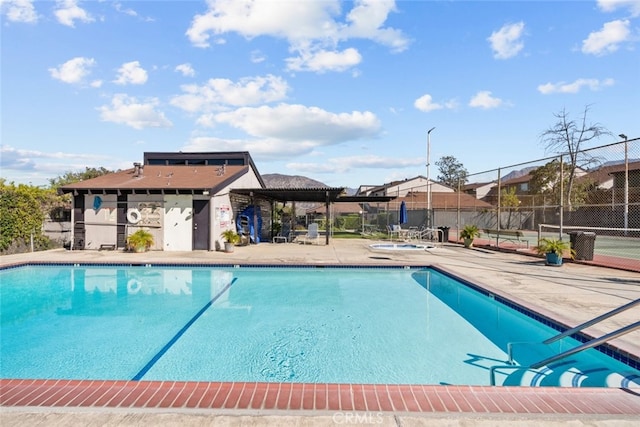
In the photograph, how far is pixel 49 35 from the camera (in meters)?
10.6

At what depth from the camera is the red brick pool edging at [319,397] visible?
273 centimetres

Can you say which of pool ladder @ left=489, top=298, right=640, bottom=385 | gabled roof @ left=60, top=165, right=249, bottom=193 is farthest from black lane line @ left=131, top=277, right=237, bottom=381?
gabled roof @ left=60, top=165, right=249, bottom=193

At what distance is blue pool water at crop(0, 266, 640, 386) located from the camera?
438 cm

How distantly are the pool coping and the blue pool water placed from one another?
114 cm

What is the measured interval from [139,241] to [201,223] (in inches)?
95.5

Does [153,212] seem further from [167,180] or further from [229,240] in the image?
[229,240]

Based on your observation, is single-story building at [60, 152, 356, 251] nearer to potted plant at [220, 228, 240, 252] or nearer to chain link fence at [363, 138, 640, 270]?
potted plant at [220, 228, 240, 252]

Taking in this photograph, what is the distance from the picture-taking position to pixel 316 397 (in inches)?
113

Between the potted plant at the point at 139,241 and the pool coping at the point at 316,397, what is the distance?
11.5 metres

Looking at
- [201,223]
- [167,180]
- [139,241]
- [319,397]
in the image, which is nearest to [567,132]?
[201,223]

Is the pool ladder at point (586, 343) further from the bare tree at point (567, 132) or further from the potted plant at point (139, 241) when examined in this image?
the bare tree at point (567, 132)

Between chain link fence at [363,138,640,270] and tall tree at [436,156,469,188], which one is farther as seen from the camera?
tall tree at [436,156,469,188]

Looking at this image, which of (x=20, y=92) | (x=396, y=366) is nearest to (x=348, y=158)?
(x=20, y=92)

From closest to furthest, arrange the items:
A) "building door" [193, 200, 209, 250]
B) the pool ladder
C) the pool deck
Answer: the pool deck
the pool ladder
"building door" [193, 200, 209, 250]
